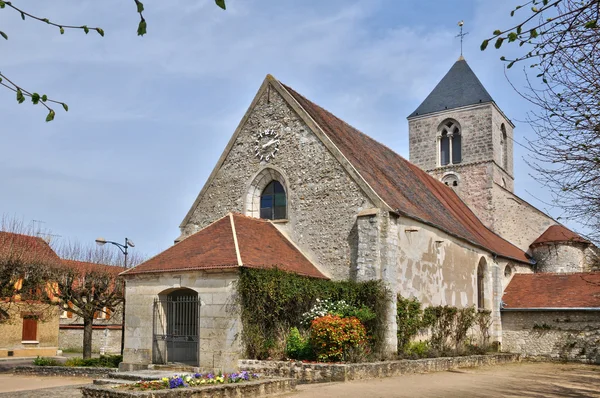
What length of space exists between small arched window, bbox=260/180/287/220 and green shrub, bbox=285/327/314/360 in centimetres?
480

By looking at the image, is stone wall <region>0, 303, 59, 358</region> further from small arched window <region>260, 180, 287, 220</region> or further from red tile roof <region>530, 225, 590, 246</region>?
red tile roof <region>530, 225, 590, 246</region>

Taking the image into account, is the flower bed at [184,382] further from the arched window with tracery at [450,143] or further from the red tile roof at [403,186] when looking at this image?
the arched window with tracery at [450,143]

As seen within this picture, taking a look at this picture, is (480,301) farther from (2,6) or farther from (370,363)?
(2,6)

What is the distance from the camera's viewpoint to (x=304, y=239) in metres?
18.8

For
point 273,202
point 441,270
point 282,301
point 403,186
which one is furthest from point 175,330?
point 403,186

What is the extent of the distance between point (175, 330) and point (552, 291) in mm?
15516

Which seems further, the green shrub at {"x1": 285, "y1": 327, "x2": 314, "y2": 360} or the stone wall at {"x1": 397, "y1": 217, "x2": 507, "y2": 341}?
the stone wall at {"x1": 397, "y1": 217, "x2": 507, "y2": 341}

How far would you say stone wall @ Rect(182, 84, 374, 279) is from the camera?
18.2 metres

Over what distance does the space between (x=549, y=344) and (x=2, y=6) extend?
75.6ft

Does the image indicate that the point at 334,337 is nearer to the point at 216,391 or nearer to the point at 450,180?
the point at 216,391

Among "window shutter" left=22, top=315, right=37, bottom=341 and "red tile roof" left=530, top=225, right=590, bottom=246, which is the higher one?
"red tile roof" left=530, top=225, right=590, bottom=246

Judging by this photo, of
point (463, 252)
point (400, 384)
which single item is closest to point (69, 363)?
point (400, 384)

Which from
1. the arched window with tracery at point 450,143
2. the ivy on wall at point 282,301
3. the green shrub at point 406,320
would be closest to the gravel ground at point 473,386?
the green shrub at point 406,320

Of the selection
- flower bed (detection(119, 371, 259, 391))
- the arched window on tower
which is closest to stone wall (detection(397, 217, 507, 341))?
flower bed (detection(119, 371, 259, 391))
